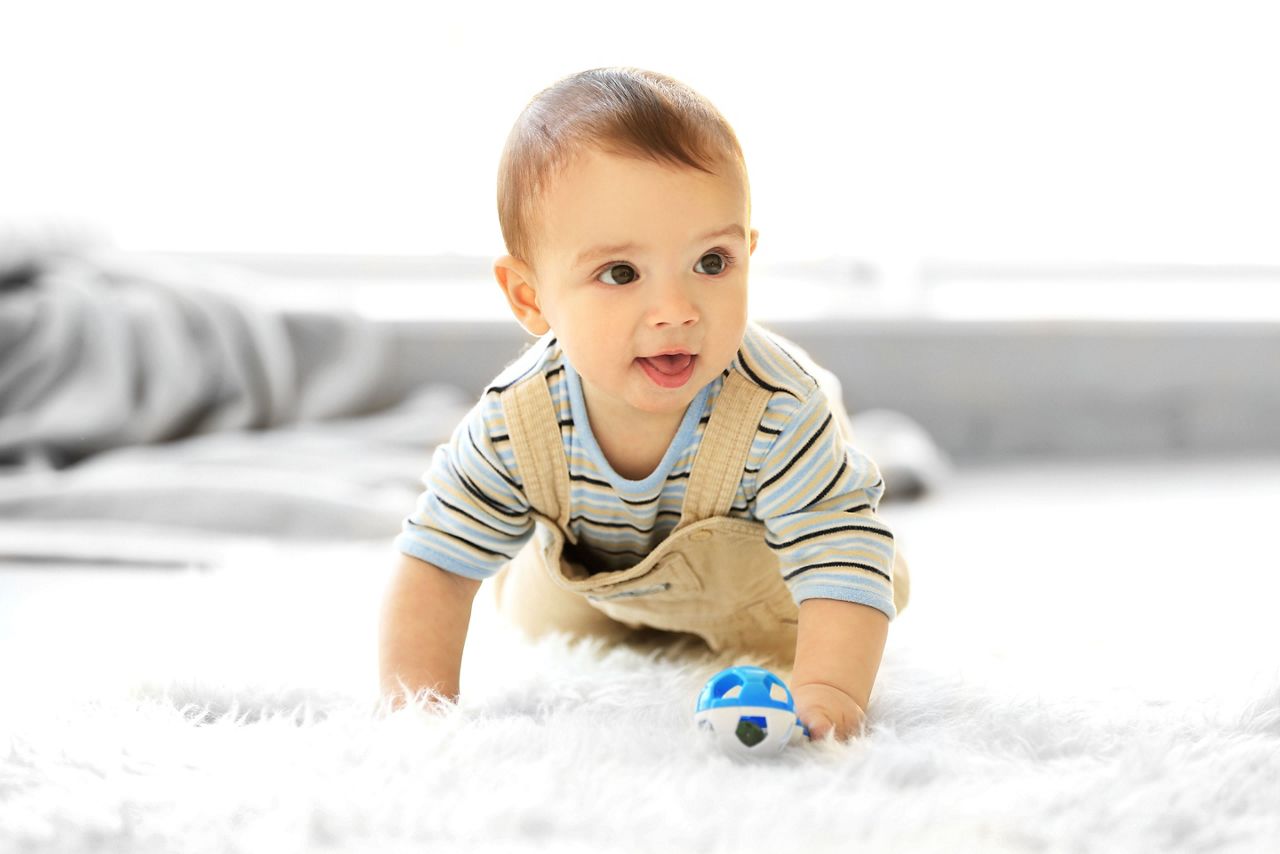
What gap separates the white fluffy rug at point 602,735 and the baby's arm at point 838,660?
0.08ft

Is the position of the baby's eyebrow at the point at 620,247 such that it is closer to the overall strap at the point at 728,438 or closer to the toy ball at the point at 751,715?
the overall strap at the point at 728,438

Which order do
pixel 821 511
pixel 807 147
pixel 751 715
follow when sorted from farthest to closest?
1. pixel 807 147
2. pixel 821 511
3. pixel 751 715

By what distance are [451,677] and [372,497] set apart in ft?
2.26

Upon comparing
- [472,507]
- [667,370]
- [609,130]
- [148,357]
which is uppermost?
[609,130]

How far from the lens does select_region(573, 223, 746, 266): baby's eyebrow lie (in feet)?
2.48

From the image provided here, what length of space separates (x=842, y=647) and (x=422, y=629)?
0.26 m

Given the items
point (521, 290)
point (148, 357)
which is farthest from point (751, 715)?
point (148, 357)

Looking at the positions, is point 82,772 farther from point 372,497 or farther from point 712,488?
point 372,497

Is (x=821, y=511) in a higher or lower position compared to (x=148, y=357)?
higher

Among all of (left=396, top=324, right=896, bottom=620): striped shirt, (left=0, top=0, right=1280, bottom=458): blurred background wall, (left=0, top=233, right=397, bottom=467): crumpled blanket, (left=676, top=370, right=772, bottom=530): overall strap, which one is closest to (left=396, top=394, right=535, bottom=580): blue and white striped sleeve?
(left=396, top=324, right=896, bottom=620): striped shirt

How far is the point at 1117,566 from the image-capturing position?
4.25 feet

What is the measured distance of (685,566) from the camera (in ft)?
2.93

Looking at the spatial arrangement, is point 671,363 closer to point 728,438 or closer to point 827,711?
point 728,438

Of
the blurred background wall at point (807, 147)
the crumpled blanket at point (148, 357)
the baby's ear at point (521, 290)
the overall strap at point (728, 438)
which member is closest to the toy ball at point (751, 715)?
the overall strap at point (728, 438)
